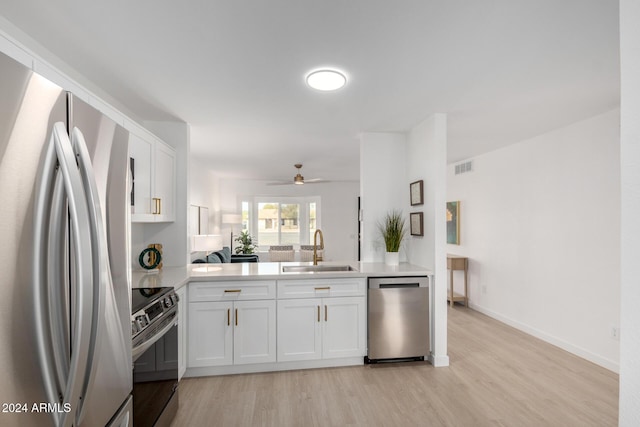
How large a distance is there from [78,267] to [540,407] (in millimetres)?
3002

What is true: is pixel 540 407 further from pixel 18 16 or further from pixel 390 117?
pixel 18 16

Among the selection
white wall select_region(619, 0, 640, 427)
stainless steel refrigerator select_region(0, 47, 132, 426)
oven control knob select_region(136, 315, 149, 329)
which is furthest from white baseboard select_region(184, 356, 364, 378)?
white wall select_region(619, 0, 640, 427)

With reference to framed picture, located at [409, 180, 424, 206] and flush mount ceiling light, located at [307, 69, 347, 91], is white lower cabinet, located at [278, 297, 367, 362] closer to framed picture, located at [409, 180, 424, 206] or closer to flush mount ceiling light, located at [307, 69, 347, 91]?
framed picture, located at [409, 180, 424, 206]

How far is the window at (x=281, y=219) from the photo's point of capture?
8117 mm

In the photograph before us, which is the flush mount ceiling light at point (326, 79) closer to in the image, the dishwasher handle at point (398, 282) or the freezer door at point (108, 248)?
the freezer door at point (108, 248)

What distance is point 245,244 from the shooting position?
7594 mm

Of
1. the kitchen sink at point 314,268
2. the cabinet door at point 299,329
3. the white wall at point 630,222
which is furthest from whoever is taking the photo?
the kitchen sink at point 314,268

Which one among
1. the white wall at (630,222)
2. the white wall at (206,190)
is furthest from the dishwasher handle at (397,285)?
the white wall at (206,190)

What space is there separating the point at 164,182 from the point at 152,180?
27 centimetres

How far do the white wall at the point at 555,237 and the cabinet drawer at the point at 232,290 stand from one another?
10.4 ft

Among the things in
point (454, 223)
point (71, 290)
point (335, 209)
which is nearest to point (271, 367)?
point (71, 290)

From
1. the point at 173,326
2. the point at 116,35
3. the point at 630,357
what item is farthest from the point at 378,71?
the point at 173,326

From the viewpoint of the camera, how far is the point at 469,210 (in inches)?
205

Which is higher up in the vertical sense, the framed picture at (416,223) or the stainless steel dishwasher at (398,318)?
the framed picture at (416,223)
